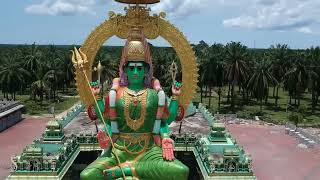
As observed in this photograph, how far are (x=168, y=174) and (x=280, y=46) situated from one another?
49741 mm

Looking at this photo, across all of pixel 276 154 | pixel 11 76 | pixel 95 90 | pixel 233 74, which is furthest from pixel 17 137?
pixel 95 90

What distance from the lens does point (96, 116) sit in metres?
17.9

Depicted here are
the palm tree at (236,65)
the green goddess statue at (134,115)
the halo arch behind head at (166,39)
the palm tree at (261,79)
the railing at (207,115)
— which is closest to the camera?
the green goddess statue at (134,115)

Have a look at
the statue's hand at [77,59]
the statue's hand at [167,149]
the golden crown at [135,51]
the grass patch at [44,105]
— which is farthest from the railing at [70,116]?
the grass patch at [44,105]

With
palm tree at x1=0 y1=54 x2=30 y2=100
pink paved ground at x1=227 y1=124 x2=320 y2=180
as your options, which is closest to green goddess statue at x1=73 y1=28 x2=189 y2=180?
pink paved ground at x1=227 y1=124 x2=320 y2=180

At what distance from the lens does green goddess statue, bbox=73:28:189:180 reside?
16.7m

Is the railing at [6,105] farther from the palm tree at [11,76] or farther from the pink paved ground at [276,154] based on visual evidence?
the pink paved ground at [276,154]

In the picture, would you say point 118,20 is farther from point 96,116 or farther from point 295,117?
point 295,117

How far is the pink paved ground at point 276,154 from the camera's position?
31031mm

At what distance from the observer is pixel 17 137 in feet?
134

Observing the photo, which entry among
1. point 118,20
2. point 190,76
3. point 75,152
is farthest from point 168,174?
point 75,152

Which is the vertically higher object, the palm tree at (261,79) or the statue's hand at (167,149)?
the palm tree at (261,79)

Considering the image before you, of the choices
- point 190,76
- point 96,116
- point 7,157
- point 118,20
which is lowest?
point 7,157

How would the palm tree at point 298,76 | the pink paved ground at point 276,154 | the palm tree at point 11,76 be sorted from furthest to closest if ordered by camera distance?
the palm tree at point 11,76, the palm tree at point 298,76, the pink paved ground at point 276,154
